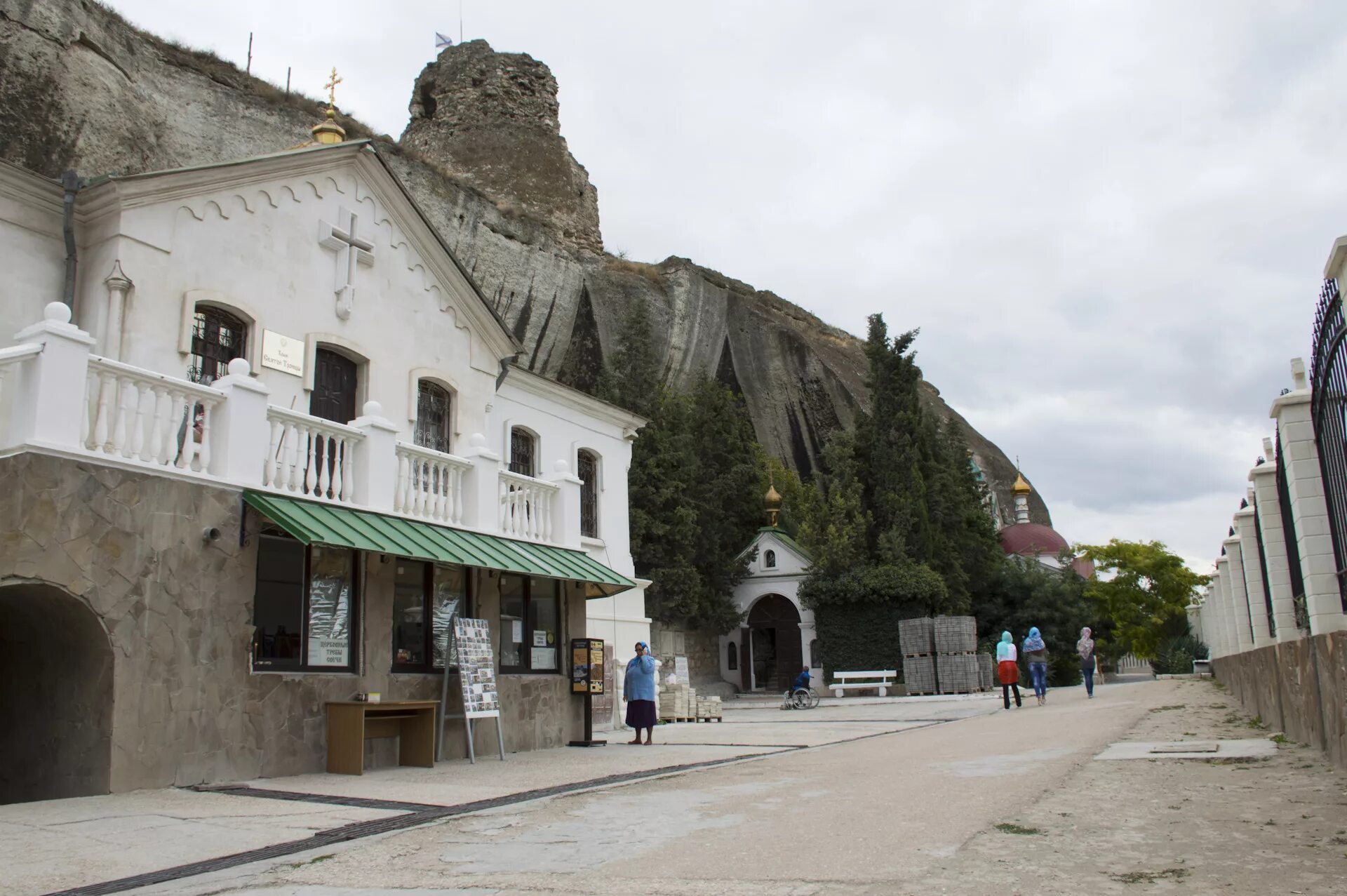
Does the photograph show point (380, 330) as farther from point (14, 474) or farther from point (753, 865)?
point (753, 865)

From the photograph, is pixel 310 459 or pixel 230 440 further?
pixel 310 459

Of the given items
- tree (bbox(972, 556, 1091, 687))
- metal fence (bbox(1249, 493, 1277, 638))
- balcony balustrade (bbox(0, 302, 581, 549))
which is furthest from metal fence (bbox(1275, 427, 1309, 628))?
tree (bbox(972, 556, 1091, 687))

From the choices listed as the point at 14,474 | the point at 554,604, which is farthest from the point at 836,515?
the point at 14,474

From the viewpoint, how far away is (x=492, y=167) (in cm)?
4525

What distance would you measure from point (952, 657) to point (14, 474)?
27.4 metres

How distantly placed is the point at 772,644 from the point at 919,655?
891 centimetres

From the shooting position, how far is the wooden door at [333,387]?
1477 cm

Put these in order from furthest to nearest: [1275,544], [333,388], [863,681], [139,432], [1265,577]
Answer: [863,681] → [333,388] → [1265,577] → [1275,544] → [139,432]

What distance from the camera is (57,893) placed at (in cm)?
529

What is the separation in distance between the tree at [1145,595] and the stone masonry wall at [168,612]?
50394mm

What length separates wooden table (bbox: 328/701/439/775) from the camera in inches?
415

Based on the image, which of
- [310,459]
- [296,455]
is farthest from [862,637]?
[296,455]

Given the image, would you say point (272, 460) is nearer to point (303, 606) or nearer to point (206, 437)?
point (206, 437)

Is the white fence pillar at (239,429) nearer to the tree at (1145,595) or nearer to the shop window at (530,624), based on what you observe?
the shop window at (530,624)
